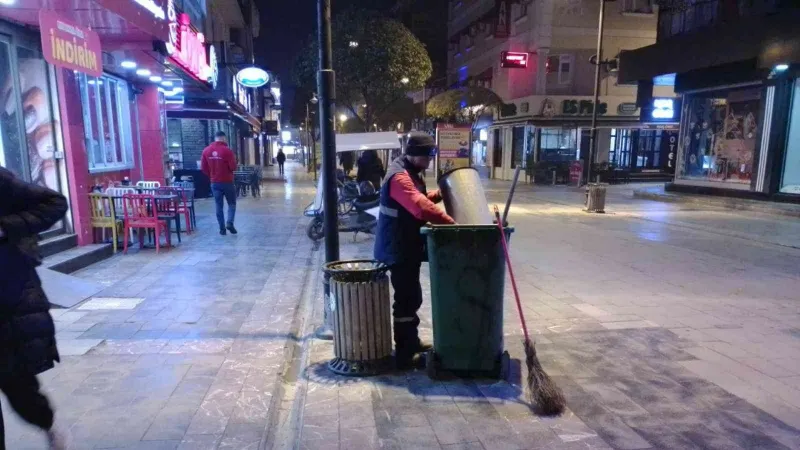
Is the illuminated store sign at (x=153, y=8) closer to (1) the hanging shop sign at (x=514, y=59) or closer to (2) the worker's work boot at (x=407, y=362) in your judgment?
(2) the worker's work boot at (x=407, y=362)

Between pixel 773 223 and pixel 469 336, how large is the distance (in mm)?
12101

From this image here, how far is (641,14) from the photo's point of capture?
26203 mm

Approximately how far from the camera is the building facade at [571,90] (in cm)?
2581

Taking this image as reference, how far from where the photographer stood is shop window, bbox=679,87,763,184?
Answer: 51.8 feet

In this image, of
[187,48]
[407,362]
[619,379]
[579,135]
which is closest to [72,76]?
[187,48]

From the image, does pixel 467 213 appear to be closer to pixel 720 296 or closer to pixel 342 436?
pixel 342 436

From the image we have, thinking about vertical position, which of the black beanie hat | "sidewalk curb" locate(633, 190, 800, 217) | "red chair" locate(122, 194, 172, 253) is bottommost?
"sidewalk curb" locate(633, 190, 800, 217)

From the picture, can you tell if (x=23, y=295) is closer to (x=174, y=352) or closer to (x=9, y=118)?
(x=174, y=352)

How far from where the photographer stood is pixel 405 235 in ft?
13.1

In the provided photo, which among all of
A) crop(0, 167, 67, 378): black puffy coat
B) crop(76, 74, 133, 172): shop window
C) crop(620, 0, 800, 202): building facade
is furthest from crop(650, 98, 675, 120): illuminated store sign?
crop(0, 167, 67, 378): black puffy coat

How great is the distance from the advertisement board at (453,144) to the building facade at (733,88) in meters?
7.11

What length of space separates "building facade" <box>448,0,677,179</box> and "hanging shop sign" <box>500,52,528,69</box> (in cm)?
7

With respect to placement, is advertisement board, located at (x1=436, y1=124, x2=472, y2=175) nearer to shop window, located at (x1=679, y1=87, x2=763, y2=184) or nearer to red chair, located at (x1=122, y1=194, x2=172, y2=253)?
shop window, located at (x1=679, y1=87, x2=763, y2=184)

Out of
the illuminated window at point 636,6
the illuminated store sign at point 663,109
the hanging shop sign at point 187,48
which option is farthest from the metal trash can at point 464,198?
the illuminated window at point 636,6
